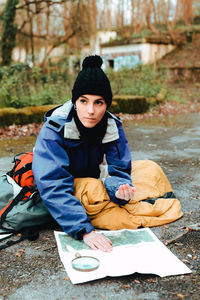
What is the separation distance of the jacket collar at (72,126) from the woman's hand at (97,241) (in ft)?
2.44

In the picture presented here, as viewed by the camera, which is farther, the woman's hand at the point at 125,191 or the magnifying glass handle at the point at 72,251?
the woman's hand at the point at 125,191

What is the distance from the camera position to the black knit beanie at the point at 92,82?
2.53 metres

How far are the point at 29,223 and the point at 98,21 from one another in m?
12.5

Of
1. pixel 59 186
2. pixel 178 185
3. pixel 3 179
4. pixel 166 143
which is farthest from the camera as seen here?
pixel 166 143

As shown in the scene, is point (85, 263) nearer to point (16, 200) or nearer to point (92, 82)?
point (16, 200)

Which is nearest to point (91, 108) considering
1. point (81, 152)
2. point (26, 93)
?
point (81, 152)

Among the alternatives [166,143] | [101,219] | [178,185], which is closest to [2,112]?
[166,143]

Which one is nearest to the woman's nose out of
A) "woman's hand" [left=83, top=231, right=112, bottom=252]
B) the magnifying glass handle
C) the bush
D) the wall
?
"woman's hand" [left=83, top=231, right=112, bottom=252]

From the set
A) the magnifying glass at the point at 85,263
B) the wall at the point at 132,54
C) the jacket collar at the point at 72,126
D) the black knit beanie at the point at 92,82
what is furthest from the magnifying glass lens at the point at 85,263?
the wall at the point at 132,54

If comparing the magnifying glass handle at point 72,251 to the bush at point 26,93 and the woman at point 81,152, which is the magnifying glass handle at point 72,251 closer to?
the woman at point 81,152

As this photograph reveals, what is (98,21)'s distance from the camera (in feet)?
45.3

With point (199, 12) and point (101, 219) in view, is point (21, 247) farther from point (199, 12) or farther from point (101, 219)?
point (199, 12)

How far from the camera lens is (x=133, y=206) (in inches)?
114

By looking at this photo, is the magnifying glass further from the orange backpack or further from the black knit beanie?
the black knit beanie
